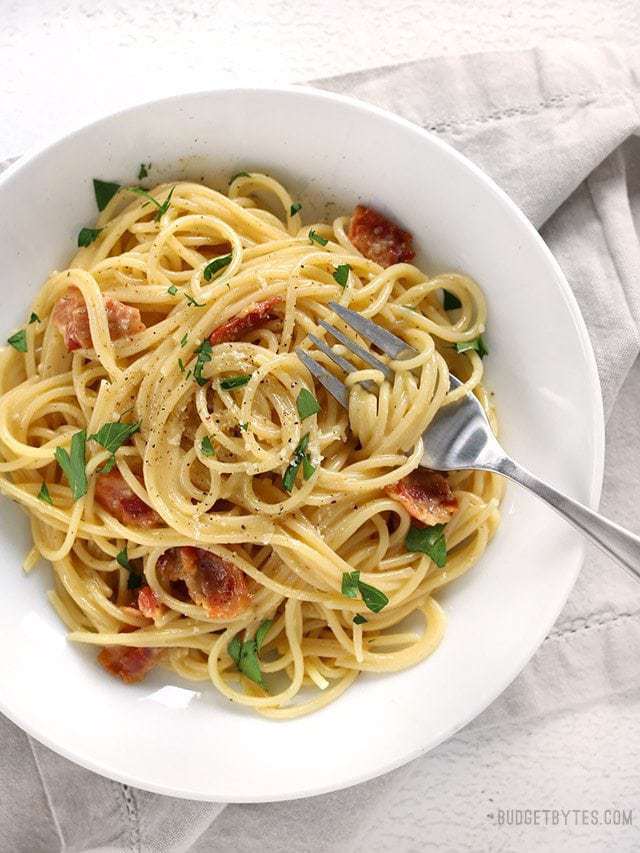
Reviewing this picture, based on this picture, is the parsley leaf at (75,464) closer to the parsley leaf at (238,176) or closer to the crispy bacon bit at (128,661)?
the crispy bacon bit at (128,661)

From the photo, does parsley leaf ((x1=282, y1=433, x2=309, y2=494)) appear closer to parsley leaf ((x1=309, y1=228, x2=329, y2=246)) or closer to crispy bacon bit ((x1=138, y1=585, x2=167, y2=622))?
crispy bacon bit ((x1=138, y1=585, x2=167, y2=622))

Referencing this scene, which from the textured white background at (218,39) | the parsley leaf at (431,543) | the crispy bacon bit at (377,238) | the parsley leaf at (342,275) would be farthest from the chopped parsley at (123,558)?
the textured white background at (218,39)

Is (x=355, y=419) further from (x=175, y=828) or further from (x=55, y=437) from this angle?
(x=175, y=828)

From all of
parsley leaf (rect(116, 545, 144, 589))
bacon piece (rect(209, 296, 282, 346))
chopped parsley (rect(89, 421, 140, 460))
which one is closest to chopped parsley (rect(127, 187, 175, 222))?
bacon piece (rect(209, 296, 282, 346))

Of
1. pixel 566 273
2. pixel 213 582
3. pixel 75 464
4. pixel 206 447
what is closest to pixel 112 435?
pixel 75 464

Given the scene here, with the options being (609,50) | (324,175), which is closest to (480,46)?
(609,50)

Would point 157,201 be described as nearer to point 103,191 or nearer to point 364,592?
point 103,191
